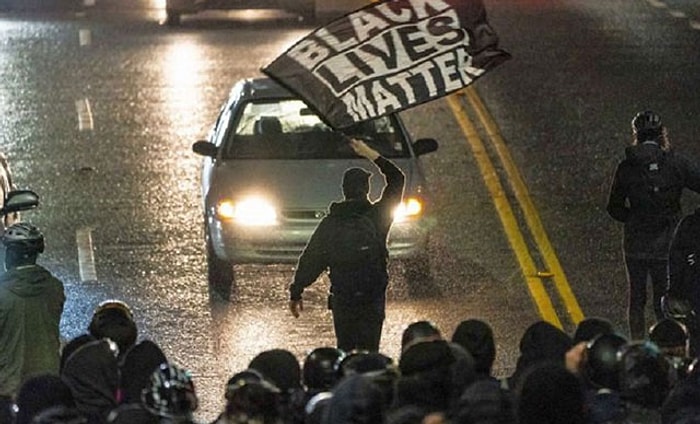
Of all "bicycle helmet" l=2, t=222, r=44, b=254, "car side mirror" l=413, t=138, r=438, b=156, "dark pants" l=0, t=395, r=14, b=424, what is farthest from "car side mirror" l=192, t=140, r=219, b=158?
"dark pants" l=0, t=395, r=14, b=424

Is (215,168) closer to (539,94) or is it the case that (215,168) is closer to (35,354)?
(35,354)

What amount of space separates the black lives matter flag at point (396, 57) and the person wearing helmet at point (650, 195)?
219cm

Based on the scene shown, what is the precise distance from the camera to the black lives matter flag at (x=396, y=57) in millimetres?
11062

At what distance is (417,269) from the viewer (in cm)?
1664

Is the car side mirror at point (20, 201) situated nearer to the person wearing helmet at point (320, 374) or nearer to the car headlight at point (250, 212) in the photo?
the car headlight at point (250, 212)

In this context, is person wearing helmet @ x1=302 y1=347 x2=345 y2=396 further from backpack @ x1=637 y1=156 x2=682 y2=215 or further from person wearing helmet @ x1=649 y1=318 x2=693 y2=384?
backpack @ x1=637 y1=156 x2=682 y2=215

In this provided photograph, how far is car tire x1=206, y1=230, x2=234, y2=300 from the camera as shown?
16.1 meters

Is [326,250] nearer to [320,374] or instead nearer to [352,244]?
[352,244]

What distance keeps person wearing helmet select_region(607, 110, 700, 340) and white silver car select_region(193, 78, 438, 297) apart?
122 inches

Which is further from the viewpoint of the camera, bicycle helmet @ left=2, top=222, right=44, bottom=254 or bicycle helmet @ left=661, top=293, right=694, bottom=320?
bicycle helmet @ left=661, top=293, right=694, bottom=320

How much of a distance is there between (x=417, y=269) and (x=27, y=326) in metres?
6.96

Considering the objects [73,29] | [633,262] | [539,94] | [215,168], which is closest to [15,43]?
[73,29]

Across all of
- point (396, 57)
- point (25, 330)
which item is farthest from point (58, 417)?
point (396, 57)

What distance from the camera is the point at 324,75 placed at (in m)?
11.3
